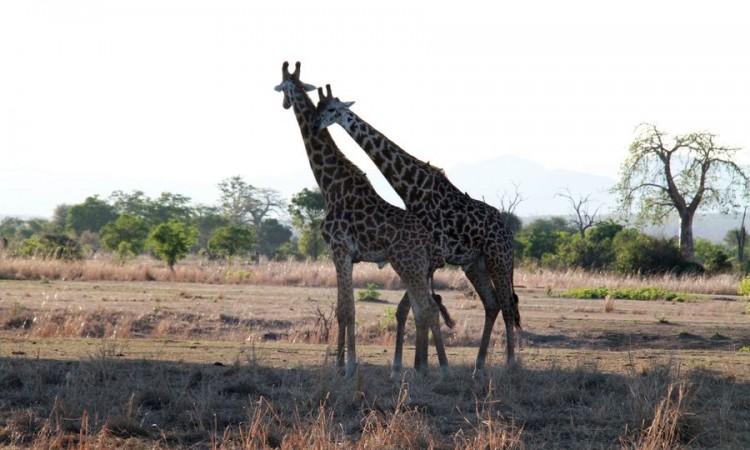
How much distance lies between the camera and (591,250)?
48688 millimetres

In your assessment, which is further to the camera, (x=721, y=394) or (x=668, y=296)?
(x=668, y=296)

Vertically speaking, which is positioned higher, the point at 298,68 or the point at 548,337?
the point at 298,68

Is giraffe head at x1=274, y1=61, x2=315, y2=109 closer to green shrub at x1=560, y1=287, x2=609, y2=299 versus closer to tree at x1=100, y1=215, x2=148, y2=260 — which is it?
green shrub at x1=560, y1=287, x2=609, y2=299

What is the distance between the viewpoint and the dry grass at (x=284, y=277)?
32.2 meters

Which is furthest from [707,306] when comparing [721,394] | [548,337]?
[721,394]

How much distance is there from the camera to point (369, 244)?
12.1 m

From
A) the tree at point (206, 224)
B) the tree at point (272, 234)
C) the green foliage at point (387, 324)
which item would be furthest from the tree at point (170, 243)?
the tree at point (272, 234)

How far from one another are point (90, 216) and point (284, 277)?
6436cm

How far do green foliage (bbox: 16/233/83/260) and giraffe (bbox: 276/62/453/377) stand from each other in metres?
25.7

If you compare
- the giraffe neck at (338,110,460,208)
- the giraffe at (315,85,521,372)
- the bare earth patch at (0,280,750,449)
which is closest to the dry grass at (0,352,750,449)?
the bare earth patch at (0,280,750,449)

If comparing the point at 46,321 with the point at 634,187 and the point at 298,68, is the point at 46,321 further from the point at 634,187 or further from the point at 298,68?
the point at 634,187

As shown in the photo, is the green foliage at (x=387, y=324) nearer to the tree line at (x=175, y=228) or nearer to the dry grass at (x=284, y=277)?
the dry grass at (x=284, y=277)

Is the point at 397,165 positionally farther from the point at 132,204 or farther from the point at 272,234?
the point at 272,234

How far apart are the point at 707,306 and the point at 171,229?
19916 mm
